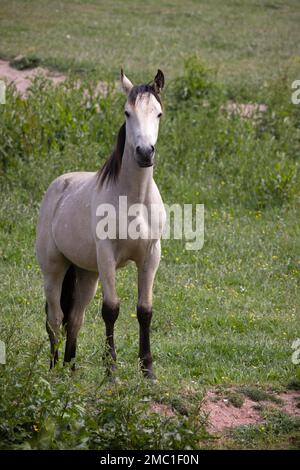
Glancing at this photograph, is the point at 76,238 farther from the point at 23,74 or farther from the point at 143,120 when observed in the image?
the point at 23,74

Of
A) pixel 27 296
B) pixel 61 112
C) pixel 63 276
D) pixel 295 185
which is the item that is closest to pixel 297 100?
pixel 295 185

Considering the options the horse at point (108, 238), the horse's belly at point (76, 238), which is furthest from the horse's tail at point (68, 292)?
the horse's belly at point (76, 238)

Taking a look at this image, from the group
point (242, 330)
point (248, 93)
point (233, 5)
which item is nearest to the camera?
point (242, 330)

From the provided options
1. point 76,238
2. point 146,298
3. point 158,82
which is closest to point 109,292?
point 146,298

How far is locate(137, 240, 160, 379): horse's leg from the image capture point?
6.52 metres

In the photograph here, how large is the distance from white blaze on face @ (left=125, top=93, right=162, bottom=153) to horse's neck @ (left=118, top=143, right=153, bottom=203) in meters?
0.20

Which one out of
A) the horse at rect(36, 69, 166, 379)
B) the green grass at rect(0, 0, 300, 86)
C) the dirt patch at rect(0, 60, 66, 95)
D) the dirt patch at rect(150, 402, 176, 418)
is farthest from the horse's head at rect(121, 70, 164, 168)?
the green grass at rect(0, 0, 300, 86)

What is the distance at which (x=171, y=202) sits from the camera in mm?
12055

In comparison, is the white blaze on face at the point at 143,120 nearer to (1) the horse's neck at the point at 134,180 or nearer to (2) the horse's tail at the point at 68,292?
(1) the horse's neck at the point at 134,180

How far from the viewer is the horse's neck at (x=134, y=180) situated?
6.43 meters

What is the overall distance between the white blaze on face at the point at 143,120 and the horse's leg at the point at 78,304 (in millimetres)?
1570

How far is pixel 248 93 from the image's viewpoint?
16484 mm
